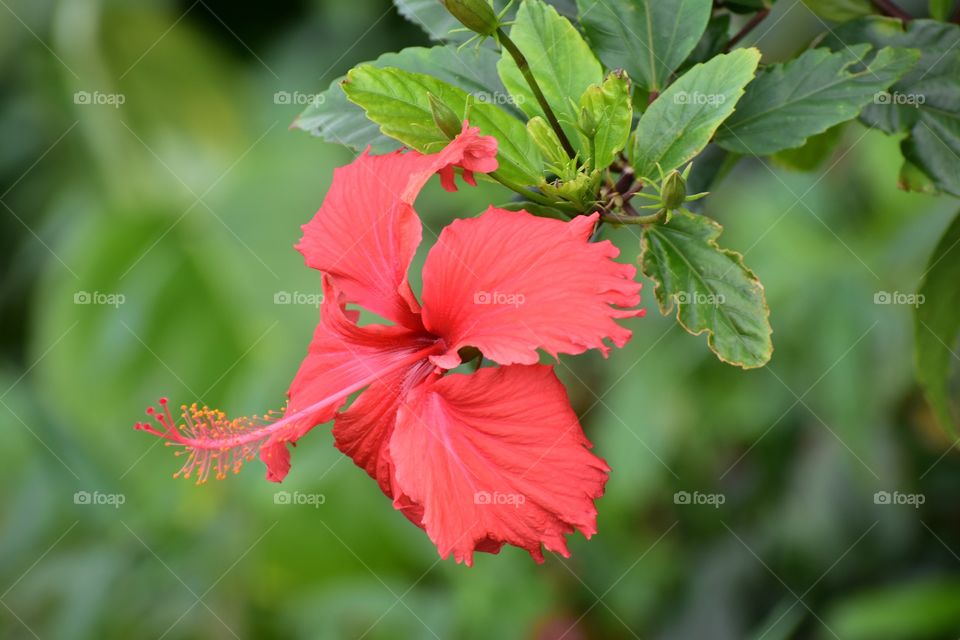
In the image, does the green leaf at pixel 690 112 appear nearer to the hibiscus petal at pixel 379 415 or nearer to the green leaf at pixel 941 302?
the hibiscus petal at pixel 379 415

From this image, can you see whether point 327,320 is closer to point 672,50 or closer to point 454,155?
point 454,155

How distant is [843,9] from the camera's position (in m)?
0.93

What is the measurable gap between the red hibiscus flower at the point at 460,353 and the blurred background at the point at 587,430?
759 mm

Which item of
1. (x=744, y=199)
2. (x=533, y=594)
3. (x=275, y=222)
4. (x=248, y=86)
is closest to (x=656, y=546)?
(x=533, y=594)
